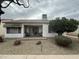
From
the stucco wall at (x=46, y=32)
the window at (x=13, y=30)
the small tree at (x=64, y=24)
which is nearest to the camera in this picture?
the small tree at (x=64, y=24)

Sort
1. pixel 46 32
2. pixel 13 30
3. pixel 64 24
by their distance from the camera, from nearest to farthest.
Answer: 1. pixel 64 24
2. pixel 46 32
3. pixel 13 30

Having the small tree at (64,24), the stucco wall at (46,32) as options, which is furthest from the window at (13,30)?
the small tree at (64,24)

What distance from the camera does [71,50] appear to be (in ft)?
64.3

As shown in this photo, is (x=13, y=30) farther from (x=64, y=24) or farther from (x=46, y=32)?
(x=64, y=24)

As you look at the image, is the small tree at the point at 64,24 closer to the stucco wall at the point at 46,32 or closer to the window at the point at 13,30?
the stucco wall at the point at 46,32

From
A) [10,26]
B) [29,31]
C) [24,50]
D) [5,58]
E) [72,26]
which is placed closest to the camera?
[5,58]

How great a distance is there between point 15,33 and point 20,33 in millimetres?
1032

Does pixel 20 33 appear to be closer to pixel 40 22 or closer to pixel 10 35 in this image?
pixel 10 35

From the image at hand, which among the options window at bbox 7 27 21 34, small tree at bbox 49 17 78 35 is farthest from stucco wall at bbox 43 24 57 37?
small tree at bbox 49 17 78 35

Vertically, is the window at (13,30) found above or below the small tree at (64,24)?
below

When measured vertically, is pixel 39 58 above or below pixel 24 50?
above

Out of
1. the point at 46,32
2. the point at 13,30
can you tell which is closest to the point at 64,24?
the point at 46,32

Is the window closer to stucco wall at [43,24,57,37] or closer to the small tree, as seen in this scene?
stucco wall at [43,24,57,37]

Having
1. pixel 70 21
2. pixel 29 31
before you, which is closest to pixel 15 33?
pixel 29 31
